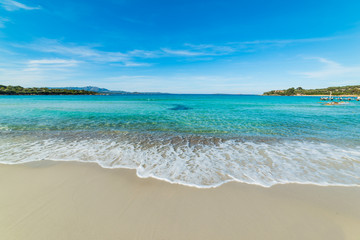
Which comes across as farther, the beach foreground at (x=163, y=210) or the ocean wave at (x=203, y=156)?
the ocean wave at (x=203, y=156)

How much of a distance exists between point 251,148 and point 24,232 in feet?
27.9

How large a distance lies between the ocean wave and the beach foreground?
53 cm

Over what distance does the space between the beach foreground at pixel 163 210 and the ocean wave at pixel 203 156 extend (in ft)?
1.75

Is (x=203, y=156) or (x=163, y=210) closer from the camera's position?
(x=163, y=210)

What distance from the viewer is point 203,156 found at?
6.57m

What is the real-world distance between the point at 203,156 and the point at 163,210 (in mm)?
3508

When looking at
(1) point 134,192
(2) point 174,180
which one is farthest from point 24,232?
(2) point 174,180

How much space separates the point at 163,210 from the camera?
3441 mm

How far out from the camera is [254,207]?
357 cm

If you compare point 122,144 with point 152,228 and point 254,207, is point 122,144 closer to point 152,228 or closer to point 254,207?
point 152,228

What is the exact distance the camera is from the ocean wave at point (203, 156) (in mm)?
4898

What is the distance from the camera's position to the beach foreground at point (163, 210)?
2885 mm

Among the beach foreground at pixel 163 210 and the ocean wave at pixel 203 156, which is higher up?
the ocean wave at pixel 203 156

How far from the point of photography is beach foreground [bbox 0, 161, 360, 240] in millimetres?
2885
